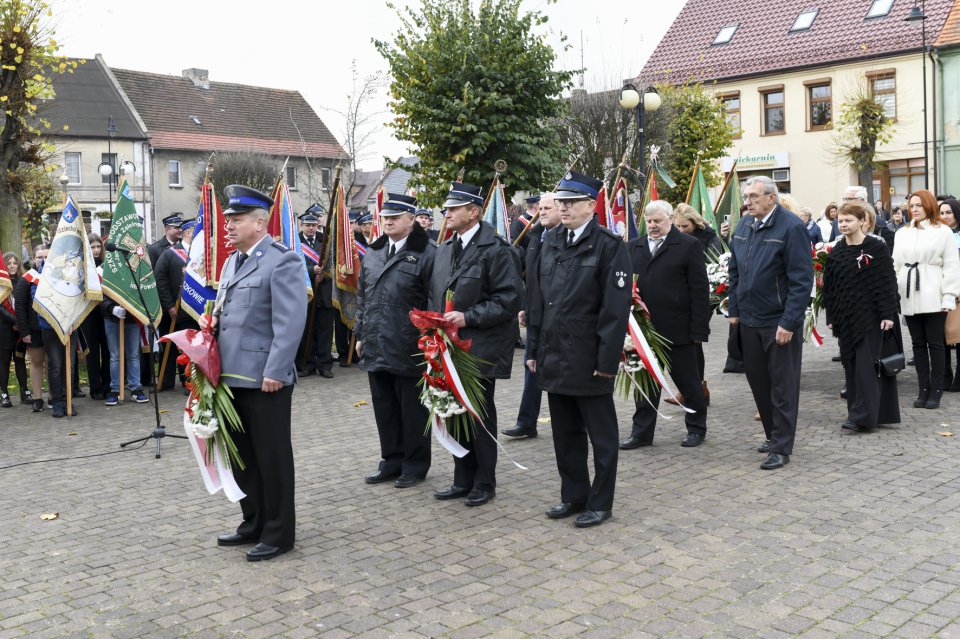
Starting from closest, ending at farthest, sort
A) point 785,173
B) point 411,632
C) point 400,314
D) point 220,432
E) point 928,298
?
point 411,632, point 220,432, point 400,314, point 928,298, point 785,173

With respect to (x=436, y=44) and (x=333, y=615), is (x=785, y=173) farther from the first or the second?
(x=333, y=615)

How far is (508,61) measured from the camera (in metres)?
18.4

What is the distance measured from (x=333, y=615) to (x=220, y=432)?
4.79 ft

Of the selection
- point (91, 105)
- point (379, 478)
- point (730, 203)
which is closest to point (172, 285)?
point (379, 478)

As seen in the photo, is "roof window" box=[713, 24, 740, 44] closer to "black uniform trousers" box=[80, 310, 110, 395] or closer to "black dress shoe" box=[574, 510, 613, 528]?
"black uniform trousers" box=[80, 310, 110, 395]

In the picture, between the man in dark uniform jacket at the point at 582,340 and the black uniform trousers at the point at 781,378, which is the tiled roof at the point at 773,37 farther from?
the man in dark uniform jacket at the point at 582,340

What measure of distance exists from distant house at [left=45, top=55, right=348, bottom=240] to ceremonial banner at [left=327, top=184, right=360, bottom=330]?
40619mm

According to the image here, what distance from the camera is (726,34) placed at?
43.7 meters

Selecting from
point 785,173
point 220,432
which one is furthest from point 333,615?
point 785,173

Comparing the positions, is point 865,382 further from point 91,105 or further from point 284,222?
point 91,105

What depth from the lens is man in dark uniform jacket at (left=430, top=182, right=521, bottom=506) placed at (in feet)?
21.7

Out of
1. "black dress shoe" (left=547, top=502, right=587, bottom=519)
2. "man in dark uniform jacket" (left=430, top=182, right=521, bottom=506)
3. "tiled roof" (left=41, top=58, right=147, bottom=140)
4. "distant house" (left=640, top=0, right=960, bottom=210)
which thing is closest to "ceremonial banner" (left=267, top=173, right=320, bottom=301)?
"man in dark uniform jacket" (left=430, top=182, right=521, bottom=506)

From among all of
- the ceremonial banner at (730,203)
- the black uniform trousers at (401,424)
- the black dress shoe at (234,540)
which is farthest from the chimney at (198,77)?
the black dress shoe at (234,540)

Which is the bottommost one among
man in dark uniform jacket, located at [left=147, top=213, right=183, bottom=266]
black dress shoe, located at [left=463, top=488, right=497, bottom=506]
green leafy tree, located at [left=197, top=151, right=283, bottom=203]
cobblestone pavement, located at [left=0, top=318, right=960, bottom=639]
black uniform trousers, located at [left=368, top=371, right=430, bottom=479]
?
cobblestone pavement, located at [left=0, top=318, right=960, bottom=639]
